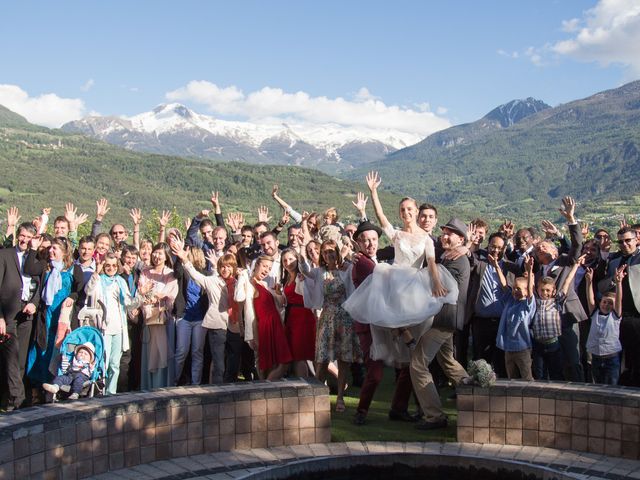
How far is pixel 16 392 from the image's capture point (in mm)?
8242

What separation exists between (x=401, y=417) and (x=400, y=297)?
137cm

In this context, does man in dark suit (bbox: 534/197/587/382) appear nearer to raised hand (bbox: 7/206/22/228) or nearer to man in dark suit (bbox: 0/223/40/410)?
man in dark suit (bbox: 0/223/40/410)

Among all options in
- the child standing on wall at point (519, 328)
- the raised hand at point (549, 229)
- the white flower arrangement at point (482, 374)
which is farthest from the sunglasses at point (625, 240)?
the white flower arrangement at point (482, 374)

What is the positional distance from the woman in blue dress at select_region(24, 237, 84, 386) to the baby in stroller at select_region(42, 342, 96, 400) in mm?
690

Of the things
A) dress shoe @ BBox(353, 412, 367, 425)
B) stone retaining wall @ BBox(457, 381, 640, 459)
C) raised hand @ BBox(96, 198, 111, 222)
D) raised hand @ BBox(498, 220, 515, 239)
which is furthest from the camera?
raised hand @ BBox(96, 198, 111, 222)

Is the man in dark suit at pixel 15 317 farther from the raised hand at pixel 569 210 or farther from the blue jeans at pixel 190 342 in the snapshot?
the raised hand at pixel 569 210

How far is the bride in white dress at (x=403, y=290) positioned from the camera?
23.6 feet

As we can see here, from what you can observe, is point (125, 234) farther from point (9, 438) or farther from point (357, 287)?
point (9, 438)

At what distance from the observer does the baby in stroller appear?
7.86m

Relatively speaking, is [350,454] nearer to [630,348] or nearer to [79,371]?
[79,371]

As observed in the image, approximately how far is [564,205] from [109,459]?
566 cm

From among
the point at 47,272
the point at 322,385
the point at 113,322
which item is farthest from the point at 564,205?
the point at 47,272

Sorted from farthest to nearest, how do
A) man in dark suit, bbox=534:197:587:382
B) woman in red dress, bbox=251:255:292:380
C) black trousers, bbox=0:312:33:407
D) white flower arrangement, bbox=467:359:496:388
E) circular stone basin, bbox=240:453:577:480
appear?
woman in red dress, bbox=251:255:292:380 < man in dark suit, bbox=534:197:587:382 < black trousers, bbox=0:312:33:407 < white flower arrangement, bbox=467:359:496:388 < circular stone basin, bbox=240:453:577:480

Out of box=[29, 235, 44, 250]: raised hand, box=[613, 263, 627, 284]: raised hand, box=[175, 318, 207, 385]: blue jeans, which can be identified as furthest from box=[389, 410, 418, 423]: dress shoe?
box=[29, 235, 44, 250]: raised hand
